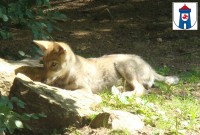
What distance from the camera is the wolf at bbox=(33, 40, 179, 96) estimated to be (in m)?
6.92

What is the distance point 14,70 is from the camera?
6.64m

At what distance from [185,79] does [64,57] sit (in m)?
2.36

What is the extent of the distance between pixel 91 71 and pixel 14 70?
4.41 ft

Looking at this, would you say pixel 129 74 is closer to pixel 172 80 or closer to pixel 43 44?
pixel 172 80

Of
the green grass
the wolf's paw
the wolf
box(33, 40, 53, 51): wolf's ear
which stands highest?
box(33, 40, 53, 51): wolf's ear

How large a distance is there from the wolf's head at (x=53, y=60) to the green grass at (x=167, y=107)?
74cm

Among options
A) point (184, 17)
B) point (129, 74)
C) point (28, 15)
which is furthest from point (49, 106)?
point (184, 17)

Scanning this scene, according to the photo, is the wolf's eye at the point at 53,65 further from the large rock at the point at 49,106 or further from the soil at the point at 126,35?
the soil at the point at 126,35

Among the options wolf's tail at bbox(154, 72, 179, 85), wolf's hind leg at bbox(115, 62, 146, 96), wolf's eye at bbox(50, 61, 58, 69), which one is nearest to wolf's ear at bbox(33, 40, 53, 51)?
wolf's eye at bbox(50, 61, 58, 69)

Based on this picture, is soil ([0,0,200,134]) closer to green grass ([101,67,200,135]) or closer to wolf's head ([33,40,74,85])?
wolf's head ([33,40,74,85])

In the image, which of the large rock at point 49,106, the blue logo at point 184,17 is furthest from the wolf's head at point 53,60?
the blue logo at point 184,17

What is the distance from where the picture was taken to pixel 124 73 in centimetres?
754

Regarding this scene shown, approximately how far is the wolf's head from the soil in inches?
53.1

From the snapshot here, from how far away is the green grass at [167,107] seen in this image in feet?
19.0
